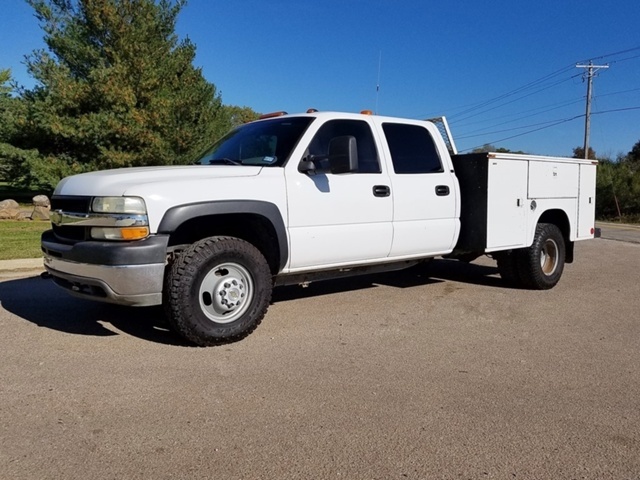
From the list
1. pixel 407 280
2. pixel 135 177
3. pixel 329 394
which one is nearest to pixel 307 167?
pixel 135 177

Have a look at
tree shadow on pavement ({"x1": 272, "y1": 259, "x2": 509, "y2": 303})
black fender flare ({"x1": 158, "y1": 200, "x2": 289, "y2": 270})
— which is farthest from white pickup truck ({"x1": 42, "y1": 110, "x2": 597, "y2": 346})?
tree shadow on pavement ({"x1": 272, "y1": 259, "x2": 509, "y2": 303})

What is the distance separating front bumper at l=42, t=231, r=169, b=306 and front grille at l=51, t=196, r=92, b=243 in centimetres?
13

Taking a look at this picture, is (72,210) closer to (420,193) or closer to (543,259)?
(420,193)

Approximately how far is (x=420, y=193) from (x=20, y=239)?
921 cm

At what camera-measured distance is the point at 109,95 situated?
57.1ft

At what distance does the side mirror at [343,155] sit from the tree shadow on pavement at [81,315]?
6.74 feet

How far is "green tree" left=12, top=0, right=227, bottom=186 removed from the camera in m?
17.8

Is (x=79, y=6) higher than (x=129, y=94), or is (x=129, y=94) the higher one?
(x=79, y=6)

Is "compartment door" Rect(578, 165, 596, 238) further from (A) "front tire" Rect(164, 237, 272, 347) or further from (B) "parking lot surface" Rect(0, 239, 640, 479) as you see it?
(A) "front tire" Rect(164, 237, 272, 347)

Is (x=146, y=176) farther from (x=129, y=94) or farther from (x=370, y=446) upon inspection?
(x=129, y=94)

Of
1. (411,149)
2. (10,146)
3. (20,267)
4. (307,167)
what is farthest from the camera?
(10,146)

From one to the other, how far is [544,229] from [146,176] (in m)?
5.23

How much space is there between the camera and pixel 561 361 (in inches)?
176

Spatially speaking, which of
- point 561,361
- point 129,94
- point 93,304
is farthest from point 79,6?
point 561,361
